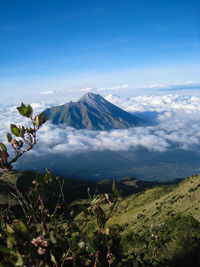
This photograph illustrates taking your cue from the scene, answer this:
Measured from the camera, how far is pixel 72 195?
104m

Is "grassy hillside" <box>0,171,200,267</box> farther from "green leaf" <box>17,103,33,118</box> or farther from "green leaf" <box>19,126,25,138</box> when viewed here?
"green leaf" <box>17,103,33,118</box>

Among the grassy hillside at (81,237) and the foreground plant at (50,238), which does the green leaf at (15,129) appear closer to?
the grassy hillside at (81,237)

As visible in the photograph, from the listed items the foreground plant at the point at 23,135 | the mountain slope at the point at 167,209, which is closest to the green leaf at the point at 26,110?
the foreground plant at the point at 23,135

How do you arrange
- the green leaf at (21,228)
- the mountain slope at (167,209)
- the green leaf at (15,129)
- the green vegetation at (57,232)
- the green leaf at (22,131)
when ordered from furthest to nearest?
1. the mountain slope at (167,209)
2. the green leaf at (22,131)
3. the green leaf at (15,129)
4. the green vegetation at (57,232)
5. the green leaf at (21,228)

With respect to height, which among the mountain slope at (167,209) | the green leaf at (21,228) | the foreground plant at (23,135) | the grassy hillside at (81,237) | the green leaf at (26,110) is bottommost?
the mountain slope at (167,209)

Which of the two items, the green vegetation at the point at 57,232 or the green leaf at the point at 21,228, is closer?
the green leaf at the point at 21,228

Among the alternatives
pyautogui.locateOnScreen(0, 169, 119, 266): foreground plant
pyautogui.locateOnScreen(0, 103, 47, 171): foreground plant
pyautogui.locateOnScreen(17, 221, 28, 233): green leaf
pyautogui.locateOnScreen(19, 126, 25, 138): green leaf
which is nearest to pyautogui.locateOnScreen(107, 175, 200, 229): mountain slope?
pyautogui.locateOnScreen(0, 169, 119, 266): foreground plant

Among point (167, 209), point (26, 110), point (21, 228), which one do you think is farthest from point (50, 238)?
point (167, 209)

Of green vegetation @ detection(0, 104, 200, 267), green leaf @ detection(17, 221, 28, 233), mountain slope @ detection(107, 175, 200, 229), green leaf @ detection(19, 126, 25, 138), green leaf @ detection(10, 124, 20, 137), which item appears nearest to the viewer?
green leaf @ detection(17, 221, 28, 233)

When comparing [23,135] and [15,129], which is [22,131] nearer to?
[23,135]

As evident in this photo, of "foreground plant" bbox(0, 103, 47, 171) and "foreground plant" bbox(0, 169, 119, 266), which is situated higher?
"foreground plant" bbox(0, 103, 47, 171)

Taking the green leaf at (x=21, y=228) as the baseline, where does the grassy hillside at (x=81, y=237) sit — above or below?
below

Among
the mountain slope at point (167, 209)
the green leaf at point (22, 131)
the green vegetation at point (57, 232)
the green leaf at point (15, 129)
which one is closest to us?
the green vegetation at point (57, 232)

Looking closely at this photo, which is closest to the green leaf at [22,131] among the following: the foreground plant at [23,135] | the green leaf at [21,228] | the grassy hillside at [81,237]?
the foreground plant at [23,135]
